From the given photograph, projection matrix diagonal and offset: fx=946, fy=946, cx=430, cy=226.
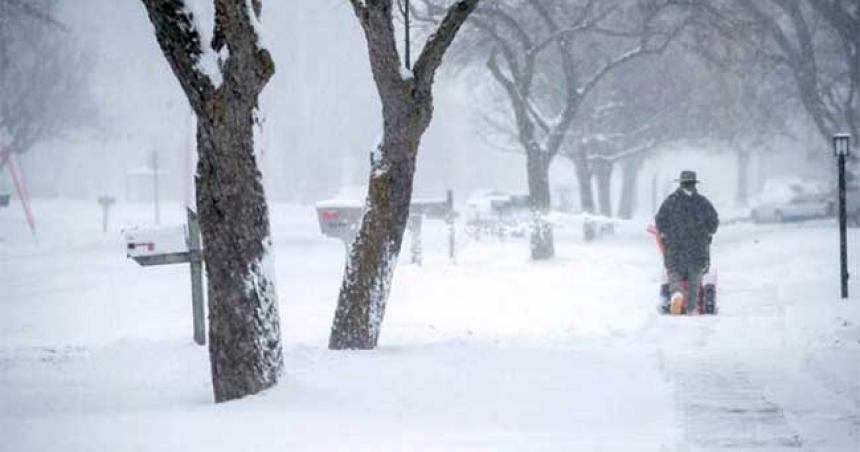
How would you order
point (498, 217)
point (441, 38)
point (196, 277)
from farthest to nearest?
1. point (498, 217)
2. point (196, 277)
3. point (441, 38)

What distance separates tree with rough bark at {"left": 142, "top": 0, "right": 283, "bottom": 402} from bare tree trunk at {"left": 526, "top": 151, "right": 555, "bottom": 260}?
14.7 metres

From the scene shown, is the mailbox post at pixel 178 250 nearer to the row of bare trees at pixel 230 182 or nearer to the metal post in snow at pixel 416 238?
the row of bare trees at pixel 230 182

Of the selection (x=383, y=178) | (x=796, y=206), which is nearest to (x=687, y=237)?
(x=383, y=178)

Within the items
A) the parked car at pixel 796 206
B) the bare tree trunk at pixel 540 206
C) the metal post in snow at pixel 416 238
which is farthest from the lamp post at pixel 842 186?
the parked car at pixel 796 206

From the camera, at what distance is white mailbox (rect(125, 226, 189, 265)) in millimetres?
10984

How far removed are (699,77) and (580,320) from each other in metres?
21.2

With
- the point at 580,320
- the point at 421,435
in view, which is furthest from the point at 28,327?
the point at 421,435

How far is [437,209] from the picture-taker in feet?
74.5

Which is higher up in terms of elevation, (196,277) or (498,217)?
(498,217)

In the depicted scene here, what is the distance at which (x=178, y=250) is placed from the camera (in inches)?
440

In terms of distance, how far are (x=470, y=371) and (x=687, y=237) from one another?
212 inches

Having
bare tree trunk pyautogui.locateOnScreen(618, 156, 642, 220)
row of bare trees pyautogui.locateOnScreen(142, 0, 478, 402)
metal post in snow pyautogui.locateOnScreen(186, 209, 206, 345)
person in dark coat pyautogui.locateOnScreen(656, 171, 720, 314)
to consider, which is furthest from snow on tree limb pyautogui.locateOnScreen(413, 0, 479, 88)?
bare tree trunk pyautogui.locateOnScreen(618, 156, 642, 220)

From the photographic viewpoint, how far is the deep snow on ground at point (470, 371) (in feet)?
20.8

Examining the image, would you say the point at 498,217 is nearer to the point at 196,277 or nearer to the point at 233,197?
the point at 196,277
